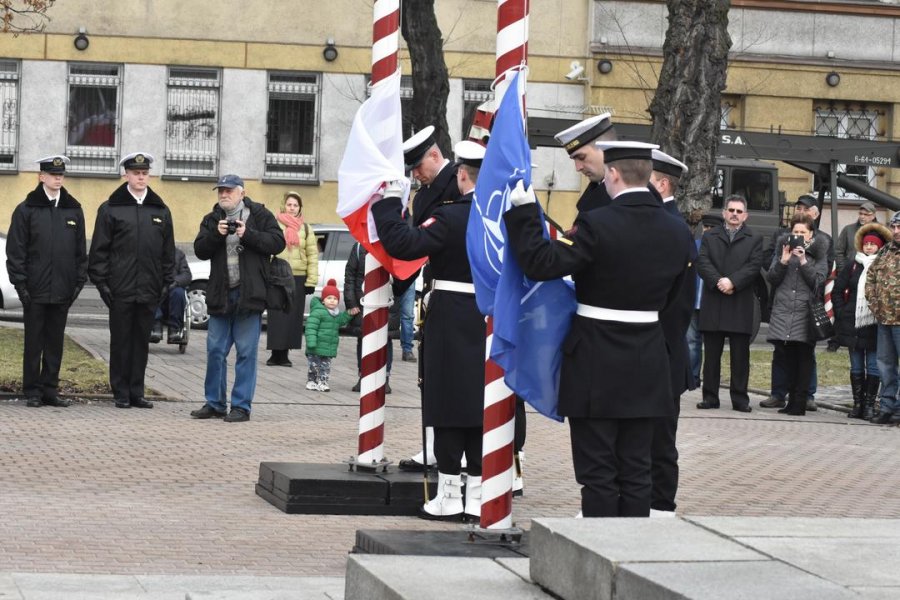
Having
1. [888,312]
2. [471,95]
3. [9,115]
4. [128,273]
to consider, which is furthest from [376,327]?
[471,95]

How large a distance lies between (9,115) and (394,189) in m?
25.1

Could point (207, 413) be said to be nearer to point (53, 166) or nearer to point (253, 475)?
point (53, 166)

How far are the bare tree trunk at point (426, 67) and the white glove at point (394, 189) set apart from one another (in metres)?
16.7

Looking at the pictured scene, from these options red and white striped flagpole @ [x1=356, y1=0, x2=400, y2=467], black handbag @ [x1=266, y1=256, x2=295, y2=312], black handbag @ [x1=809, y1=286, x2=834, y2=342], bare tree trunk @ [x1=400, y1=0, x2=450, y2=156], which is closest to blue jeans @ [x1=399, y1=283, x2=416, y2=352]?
black handbag @ [x1=266, y1=256, x2=295, y2=312]

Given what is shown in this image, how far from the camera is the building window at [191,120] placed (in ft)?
108

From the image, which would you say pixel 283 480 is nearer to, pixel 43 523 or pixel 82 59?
pixel 43 523

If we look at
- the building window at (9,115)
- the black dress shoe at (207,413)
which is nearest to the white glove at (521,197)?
the black dress shoe at (207,413)

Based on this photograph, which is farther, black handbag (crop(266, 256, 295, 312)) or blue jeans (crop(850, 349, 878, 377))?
blue jeans (crop(850, 349, 878, 377))

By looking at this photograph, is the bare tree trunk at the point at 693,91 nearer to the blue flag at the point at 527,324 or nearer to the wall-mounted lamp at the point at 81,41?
the blue flag at the point at 527,324

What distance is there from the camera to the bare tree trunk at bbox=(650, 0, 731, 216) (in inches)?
782

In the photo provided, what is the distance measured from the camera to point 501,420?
7.91 meters

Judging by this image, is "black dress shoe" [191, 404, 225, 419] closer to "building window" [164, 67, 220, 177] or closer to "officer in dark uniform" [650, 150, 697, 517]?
Result: "officer in dark uniform" [650, 150, 697, 517]

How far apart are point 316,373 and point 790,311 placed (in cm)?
478

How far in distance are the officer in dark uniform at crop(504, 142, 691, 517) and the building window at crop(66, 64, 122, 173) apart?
86.9 feet
